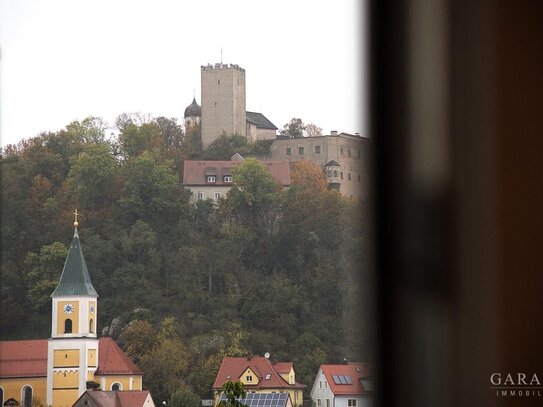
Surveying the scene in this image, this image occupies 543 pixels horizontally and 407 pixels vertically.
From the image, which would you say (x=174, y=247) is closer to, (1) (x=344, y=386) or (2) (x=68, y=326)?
(2) (x=68, y=326)

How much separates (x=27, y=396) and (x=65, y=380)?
0.62 ft

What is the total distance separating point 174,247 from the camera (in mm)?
3312

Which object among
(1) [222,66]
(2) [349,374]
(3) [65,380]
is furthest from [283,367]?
(1) [222,66]

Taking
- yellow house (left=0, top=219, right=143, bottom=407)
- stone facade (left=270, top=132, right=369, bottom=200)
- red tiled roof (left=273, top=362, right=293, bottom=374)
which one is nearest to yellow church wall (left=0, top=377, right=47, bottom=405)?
yellow house (left=0, top=219, right=143, bottom=407)

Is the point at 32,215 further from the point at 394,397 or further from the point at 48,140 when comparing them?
the point at 394,397

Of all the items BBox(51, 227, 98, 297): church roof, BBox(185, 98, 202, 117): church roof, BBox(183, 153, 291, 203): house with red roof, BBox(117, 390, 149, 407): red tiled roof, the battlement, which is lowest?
BBox(117, 390, 149, 407): red tiled roof

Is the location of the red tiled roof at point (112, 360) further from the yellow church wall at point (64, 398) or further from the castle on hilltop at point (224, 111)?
the castle on hilltop at point (224, 111)

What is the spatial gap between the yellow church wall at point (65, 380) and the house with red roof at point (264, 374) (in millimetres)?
480

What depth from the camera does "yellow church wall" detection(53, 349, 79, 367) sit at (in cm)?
299

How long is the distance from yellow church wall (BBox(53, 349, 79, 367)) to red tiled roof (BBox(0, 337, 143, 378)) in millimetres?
74

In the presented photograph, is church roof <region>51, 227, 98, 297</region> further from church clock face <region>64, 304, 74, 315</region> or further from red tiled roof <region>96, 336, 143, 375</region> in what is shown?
red tiled roof <region>96, 336, 143, 375</region>

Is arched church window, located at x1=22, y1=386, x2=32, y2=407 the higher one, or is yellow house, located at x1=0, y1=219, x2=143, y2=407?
yellow house, located at x1=0, y1=219, x2=143, y2=407

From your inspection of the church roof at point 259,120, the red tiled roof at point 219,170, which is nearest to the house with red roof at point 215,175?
the red tiled roof at point 219,170

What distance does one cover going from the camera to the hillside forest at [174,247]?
9.73 ft
